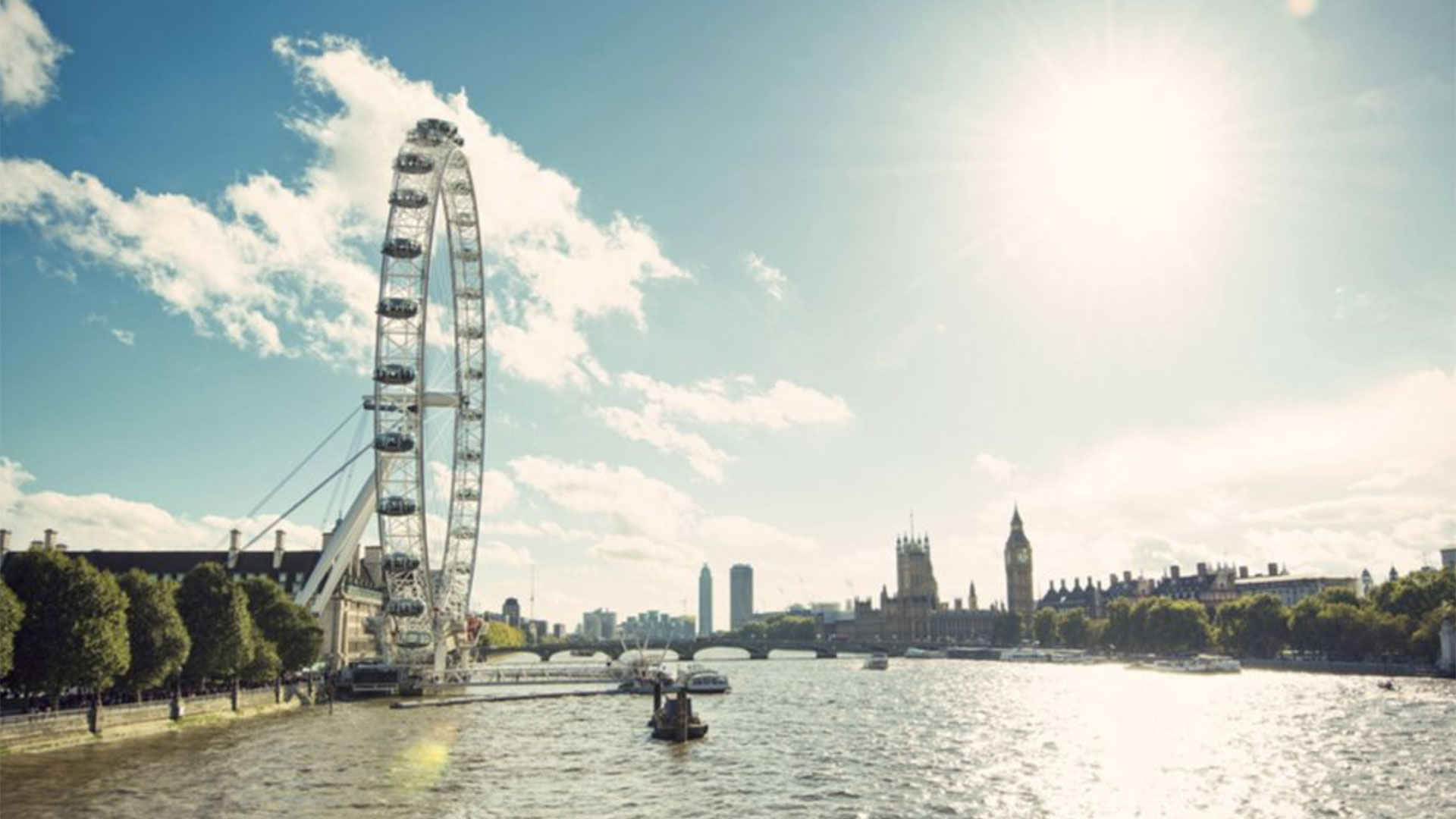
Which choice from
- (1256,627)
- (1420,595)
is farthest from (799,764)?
(1256,627)

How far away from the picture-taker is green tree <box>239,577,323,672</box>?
319 feet

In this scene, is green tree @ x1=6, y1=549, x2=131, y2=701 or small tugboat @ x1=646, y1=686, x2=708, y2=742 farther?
small tugboat @ x1=646, y1=686, x2=708, y2=742

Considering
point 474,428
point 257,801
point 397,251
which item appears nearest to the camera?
point 257,801

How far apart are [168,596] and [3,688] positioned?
1051cm

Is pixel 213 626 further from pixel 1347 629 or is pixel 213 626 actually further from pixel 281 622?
pixel 1347 629

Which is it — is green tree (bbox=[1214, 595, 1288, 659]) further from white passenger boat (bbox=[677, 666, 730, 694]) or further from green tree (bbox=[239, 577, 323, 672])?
green tree (bbox=[239, 577, 323, 672])

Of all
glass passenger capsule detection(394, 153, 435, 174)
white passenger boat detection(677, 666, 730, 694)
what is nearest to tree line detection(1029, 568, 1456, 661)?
white passenger boat detection(677, 666, 730, 694)

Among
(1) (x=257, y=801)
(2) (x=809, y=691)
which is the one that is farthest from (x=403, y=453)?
(1) (x=257, y=801)

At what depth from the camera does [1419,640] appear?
12975 centimetres

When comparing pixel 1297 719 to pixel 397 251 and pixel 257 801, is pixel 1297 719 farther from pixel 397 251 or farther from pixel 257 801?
pixel 397 251

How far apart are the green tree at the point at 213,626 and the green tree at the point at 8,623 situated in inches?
812

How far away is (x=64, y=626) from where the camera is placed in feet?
201

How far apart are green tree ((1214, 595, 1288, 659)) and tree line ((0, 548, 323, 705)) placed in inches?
5649

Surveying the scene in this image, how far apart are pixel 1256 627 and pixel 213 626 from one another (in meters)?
151
